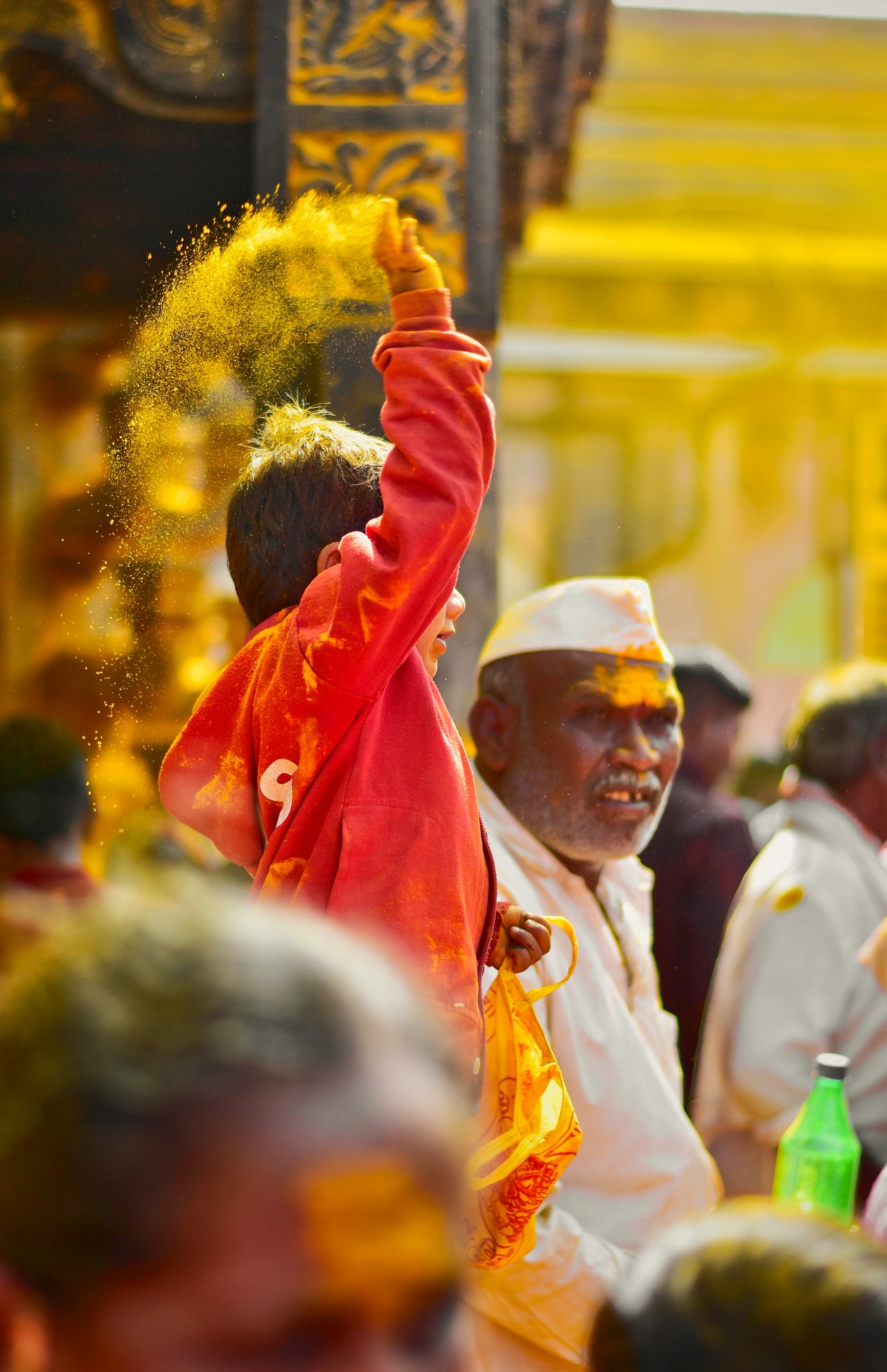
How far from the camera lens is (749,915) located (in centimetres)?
262

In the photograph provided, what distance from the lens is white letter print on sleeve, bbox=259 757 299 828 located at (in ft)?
4.75

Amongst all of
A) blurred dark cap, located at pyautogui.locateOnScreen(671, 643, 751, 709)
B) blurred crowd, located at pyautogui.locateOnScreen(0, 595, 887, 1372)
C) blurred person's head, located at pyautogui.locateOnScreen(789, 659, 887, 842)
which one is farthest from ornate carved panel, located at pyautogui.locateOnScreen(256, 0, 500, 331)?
blurred crowd, located at pyautogui.locateOnScreen(0, 595, 887, 1372)

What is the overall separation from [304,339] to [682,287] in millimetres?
5353

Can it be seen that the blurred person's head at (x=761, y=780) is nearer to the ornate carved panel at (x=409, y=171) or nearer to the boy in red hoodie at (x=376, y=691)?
the ornate carved panel at (x=409, y=171)

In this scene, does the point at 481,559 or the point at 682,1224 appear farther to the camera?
the point at 481,559

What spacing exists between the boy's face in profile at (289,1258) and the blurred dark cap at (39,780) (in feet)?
5.75

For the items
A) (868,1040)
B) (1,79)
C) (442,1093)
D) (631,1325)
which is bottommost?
(868,1040)

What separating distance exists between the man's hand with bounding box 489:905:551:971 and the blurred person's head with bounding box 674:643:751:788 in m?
1.59

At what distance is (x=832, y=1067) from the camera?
6.75 feet

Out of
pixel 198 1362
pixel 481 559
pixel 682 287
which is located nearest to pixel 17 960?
pixel 198 1362

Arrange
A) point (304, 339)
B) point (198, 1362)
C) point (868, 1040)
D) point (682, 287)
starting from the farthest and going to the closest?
point (682, 287) < point (868, 1040) < point (304, 339) < point (198, 1362)

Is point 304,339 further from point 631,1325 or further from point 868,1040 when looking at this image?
point 631,1325

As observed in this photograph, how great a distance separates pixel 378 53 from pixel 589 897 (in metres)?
1.37

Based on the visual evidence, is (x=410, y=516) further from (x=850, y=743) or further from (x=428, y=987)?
(x=850, y=743)
